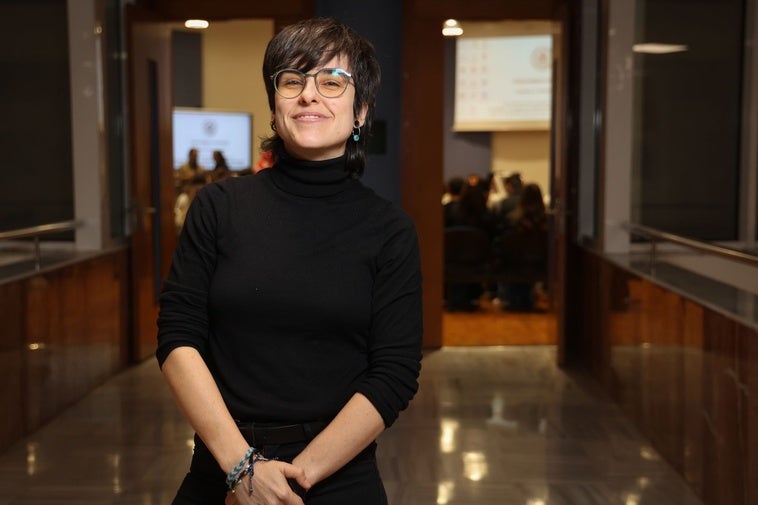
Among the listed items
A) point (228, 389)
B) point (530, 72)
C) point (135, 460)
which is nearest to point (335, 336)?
point (228, 389)

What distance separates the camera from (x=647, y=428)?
211 inches

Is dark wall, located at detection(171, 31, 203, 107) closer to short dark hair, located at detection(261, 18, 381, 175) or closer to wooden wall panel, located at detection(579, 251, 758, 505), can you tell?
wooden wall panel, located at detection(579, 251, 758, 505)

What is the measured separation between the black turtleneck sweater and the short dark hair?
0.27 feet

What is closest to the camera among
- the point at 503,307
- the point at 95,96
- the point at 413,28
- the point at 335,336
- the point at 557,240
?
the point at 335,336

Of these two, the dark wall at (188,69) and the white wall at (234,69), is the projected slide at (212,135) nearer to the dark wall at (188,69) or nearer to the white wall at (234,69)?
the white wall at (234,69)

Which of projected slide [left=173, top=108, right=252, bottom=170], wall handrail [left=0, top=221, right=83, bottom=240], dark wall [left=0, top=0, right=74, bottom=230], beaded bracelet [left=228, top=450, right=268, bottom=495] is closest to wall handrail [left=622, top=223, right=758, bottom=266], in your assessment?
beaded bracelet [left=228, top=450, right=268, bottom=495]

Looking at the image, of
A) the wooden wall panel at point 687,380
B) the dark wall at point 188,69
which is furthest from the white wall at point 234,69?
the wooden wall panel at point 687,380

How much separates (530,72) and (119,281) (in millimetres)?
10178

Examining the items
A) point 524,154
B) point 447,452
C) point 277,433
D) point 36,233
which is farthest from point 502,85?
point 277,433

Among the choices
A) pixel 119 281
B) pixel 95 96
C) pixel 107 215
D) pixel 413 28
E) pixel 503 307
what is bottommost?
pixel 503 307

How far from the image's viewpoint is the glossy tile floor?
174 inches

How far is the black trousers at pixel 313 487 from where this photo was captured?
66.4 inches

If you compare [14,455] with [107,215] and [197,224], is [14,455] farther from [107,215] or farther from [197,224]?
[197,224]

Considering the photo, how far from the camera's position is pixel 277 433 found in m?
1.66
